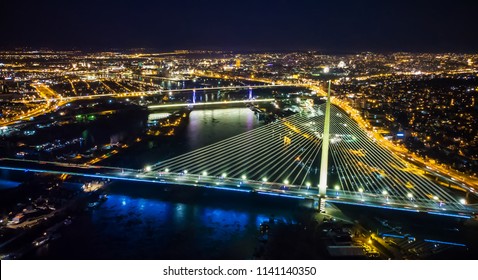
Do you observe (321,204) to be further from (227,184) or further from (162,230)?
(162,230)

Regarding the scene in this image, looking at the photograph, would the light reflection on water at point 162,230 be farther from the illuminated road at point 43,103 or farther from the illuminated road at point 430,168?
the illuminated road at point 43,103

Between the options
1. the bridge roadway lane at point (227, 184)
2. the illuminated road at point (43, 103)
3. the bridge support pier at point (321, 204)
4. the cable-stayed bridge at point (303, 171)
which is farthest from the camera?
the illuminated road at point (43, 103)

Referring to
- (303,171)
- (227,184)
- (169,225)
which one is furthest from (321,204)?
(169,225)

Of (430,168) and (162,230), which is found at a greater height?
(430,168)

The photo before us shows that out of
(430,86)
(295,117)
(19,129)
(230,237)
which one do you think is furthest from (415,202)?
(430,86)

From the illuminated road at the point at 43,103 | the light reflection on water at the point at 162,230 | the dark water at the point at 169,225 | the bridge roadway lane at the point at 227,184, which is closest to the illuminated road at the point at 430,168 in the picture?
the bridge roadway lane at the point at 227,184

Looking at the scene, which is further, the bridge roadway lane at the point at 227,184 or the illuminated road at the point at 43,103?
the illuminated road at the point at 43,103

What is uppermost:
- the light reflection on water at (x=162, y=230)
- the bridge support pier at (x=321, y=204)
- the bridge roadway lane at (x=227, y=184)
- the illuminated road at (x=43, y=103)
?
the illuminated road at (x=43, y=103)

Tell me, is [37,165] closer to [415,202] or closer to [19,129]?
[19,129]
